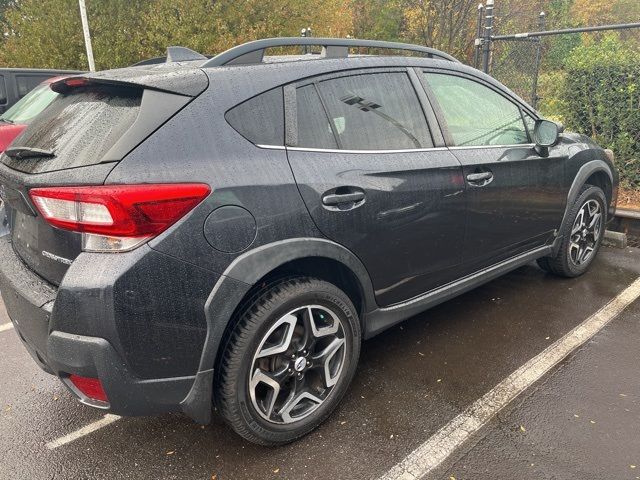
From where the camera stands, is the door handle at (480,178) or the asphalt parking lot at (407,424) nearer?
the asphalt parking lot at (407,424)

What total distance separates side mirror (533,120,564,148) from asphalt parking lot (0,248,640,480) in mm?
1259

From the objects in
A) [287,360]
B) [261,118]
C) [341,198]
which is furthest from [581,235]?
[261,118]

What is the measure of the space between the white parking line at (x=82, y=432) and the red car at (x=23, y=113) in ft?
15.9

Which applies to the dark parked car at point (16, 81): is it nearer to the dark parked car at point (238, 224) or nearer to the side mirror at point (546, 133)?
the dark parked car at point (238, 224)

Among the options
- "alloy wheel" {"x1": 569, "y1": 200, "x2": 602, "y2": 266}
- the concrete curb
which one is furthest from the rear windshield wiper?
the concrete curb

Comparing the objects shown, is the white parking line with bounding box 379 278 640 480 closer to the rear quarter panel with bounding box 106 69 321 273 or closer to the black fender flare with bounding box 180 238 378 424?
the black fender flare with bounding box 180 238 378 424

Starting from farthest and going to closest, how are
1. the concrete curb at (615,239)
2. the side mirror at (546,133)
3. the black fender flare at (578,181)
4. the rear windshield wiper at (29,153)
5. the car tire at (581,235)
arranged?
the concrete curb at (615,239), the car tire at (581,235), the black fender flare at (578,181), the side mirror at (546,133), the rear windshield wiper at (29,153)

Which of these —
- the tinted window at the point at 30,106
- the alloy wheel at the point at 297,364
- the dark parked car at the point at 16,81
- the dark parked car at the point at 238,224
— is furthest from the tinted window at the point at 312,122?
the dark parked car at the point at 16,81

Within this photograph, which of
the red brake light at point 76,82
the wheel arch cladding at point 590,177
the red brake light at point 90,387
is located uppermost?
the red brake light at point 76,82

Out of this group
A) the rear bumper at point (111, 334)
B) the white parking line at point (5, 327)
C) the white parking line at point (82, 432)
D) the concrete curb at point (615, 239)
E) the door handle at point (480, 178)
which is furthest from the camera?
the concrete curb at point (615, 239)

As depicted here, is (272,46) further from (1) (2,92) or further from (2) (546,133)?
(1) (2,92)

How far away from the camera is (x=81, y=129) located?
6.99 ft

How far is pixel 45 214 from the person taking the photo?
1.98 m

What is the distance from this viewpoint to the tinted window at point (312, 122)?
7.61 feet
